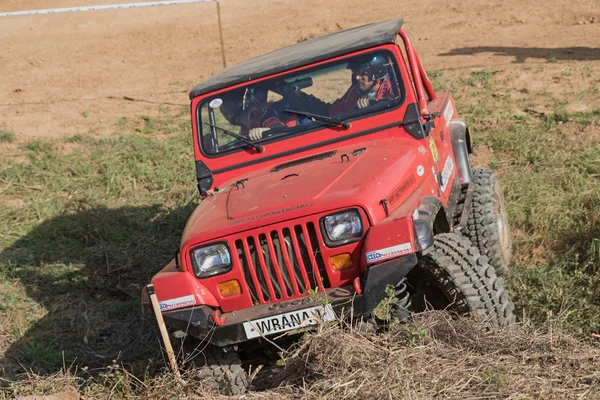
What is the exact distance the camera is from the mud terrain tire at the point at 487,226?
5773 millimetres

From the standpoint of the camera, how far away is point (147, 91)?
12477 millimetres

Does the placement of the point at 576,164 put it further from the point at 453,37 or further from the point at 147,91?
the point at 147,91

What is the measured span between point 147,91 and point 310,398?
9.64m

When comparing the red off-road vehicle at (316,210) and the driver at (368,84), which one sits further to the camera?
the driver at (368,84)

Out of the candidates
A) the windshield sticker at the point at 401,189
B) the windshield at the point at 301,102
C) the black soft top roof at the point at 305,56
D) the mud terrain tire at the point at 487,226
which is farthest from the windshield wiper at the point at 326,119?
the mud terrain tire at the point at 487,226

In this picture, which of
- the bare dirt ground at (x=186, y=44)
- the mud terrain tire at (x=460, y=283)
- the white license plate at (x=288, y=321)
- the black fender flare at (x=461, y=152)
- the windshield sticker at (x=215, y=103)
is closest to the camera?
the white license plate at (x=288, y=321)

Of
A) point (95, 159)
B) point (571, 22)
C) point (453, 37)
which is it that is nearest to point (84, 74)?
point (95, 159)

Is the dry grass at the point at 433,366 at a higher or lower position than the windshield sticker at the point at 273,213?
lower

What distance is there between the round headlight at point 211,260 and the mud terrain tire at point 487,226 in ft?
7.46

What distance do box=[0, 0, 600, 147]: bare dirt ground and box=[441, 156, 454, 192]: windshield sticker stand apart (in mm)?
3985

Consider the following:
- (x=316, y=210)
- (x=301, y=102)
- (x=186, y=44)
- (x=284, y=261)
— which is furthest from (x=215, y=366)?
(x=186, y=44)

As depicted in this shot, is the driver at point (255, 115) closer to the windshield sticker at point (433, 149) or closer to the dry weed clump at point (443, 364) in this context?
the windshield sticker at point (433, 149)

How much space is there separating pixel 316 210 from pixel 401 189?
0.61 meters

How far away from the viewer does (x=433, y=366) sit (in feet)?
11.8
